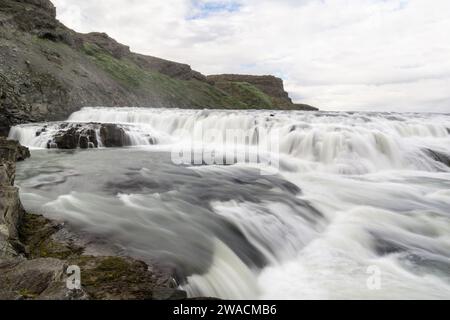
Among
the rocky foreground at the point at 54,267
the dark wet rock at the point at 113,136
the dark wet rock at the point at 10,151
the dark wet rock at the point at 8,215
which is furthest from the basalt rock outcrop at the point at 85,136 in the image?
the rocky foreground at the point at 54,267

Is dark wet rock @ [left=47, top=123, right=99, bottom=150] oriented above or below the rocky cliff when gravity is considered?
below

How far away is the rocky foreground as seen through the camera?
2959mm

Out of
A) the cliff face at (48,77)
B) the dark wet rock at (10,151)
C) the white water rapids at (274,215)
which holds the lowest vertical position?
the white water rapids at (274,215)

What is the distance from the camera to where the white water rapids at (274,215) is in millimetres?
4961

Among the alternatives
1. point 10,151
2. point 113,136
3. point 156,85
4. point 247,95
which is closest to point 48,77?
point 113,136

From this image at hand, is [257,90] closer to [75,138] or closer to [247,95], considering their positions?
[247,95]

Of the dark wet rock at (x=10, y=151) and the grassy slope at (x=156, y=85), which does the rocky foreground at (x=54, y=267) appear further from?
the grassy slope at (x=156, y=85)

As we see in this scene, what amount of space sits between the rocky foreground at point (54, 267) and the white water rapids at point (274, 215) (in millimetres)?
473

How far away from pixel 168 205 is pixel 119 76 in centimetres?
4020

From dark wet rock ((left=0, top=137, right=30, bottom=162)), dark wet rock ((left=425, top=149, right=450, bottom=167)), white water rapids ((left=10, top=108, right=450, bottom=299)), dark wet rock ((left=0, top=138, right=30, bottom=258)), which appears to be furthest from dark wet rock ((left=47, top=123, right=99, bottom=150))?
dark wet rock ((left=425, top=149, right=450, bottom=167))

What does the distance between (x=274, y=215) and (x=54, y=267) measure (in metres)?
4.60

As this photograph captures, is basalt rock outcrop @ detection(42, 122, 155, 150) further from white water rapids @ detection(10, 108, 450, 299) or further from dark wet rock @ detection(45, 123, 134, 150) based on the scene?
white water rapids @ detection(10, 108, 450, 299)

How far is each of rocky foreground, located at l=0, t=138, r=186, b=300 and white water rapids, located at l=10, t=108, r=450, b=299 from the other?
473 mm
